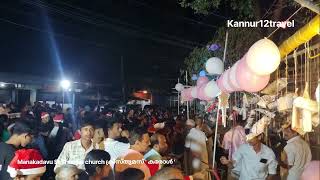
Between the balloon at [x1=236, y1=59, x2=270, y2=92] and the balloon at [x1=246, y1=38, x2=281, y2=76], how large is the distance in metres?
0.19

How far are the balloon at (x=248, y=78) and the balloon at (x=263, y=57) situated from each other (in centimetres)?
19

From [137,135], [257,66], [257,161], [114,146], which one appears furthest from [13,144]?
[257,161]

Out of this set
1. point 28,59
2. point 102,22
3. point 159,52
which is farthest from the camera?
point 159,52

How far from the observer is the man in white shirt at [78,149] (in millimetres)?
5082

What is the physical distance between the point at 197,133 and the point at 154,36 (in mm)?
8814

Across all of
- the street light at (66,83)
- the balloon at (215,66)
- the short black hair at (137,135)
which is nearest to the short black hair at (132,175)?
the short black hair at (137,135)

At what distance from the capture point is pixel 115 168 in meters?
4.72

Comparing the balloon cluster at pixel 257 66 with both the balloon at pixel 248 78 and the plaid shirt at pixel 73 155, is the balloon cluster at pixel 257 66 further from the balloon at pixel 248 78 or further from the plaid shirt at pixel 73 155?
the plaid shirt at pixel 73 155

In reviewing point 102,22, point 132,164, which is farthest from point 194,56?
point 132,164

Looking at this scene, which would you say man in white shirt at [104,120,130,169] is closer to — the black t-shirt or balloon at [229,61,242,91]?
the black t-shirt

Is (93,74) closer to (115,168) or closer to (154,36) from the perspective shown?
(154,36)

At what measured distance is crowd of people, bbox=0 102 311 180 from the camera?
4.03m

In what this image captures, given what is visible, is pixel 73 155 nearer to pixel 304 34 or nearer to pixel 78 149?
pixel 78 149

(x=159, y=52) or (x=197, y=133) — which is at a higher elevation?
(x=159, y=52)
